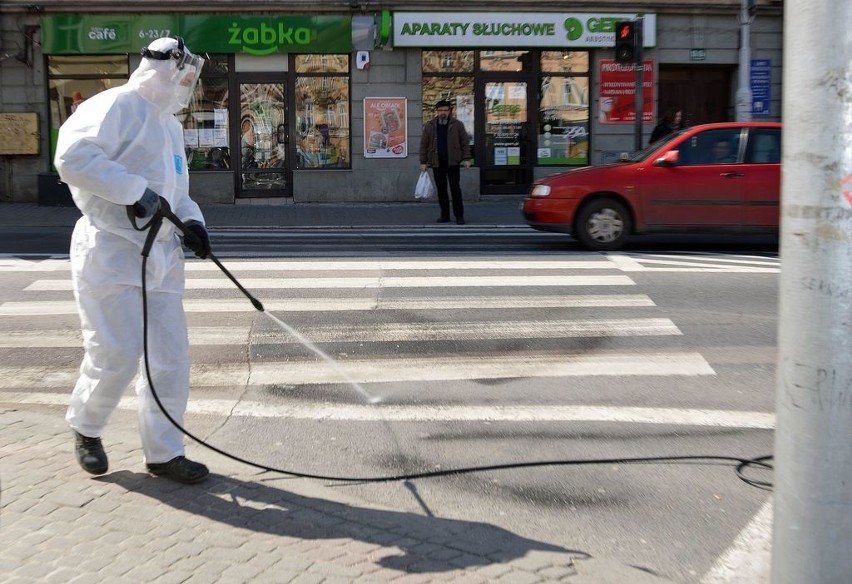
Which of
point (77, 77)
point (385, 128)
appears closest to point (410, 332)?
point (385, 128)

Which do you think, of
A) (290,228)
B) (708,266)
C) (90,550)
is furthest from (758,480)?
(290,228)

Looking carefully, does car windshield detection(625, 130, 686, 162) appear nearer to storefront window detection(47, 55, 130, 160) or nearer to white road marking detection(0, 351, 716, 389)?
white road marking detection(0, 351, 716, 389)

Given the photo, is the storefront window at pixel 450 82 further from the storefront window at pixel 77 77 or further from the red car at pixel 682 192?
the red car at pixel 682 192

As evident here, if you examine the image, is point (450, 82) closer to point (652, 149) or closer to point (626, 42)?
point (626, 42)

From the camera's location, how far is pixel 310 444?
5.40 meters

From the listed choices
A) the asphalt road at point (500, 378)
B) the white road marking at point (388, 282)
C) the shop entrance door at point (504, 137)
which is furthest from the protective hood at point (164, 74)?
the shop entrance door at point (504, 137)

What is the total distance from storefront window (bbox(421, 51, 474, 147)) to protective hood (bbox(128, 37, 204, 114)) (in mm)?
16275

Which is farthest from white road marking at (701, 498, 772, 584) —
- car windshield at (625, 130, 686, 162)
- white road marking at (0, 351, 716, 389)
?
car windshield at (625, 130, 686, 162)

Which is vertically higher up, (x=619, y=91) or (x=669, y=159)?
(x=619, y=91)

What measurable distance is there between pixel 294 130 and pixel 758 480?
16782 mm

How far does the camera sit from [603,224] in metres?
12.5

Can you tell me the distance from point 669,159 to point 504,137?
8733 mm

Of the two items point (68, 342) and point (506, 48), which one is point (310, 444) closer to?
point (68, 342)

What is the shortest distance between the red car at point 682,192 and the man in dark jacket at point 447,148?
364 cm
